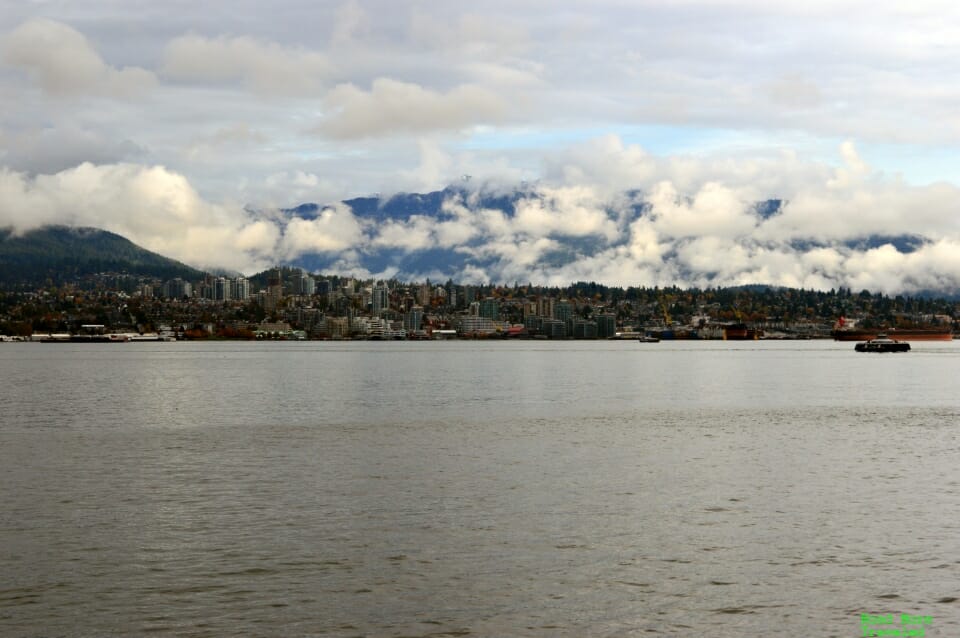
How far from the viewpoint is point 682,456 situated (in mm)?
53062

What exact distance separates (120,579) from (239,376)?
11791 centimetres

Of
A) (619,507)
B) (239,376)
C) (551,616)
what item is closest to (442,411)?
(619,507)

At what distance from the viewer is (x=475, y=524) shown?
114 feet

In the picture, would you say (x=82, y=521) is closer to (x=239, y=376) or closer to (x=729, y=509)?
(x=729, y=509)

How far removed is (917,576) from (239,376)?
124 meters

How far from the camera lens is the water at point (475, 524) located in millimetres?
24656

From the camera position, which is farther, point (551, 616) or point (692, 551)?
point (692, 551)

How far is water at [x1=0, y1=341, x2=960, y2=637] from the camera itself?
24656 millimetres

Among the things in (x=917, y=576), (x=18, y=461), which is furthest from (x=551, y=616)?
(x=18, y=461)

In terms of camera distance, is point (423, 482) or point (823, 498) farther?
point (423, 482)

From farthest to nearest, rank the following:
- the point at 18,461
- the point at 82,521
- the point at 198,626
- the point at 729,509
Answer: the point at 18,461
the point at 729,509
the point at 82,521
the point at 198,626

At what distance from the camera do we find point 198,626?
2352cm

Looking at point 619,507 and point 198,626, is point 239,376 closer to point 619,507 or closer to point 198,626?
point 619,507

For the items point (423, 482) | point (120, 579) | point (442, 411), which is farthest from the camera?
point (442, 411)
